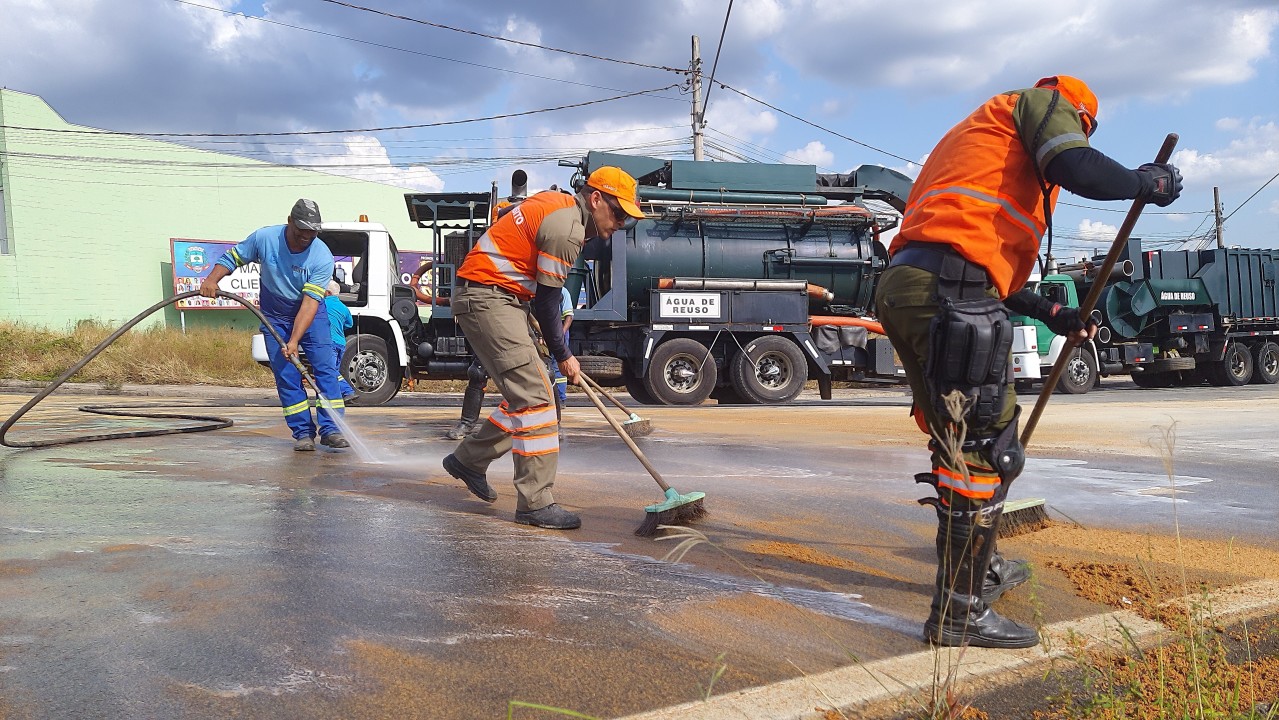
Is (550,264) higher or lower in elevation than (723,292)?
lower

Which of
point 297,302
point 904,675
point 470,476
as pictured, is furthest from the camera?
point 297,302

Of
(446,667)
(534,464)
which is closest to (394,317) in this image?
(534,464)

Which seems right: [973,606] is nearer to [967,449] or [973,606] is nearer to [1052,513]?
[967,449]

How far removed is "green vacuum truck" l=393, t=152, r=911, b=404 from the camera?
12.9 metres

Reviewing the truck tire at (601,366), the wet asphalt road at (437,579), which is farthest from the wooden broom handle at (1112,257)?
the truck tire at (601,366)

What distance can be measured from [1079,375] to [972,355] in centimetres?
1602

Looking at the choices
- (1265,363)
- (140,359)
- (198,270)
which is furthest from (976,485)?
(198,270)

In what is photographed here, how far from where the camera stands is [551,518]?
13.4 feet

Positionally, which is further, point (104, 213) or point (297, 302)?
point (104, 213)

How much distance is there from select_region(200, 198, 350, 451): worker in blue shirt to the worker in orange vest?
255 centimetres

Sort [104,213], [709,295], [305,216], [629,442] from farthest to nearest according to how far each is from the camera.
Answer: [104,213]
[709,295]
[305,216]
[629,442]

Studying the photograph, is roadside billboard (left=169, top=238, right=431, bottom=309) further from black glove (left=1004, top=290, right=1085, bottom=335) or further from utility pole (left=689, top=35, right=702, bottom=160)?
black glove (left=1004, top=290, right=1085, bottom=335)

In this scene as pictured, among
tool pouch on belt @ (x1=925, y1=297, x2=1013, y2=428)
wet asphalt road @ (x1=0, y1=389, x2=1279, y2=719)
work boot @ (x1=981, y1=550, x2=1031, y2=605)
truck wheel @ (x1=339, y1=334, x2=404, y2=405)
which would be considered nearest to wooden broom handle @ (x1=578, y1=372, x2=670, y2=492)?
wet asphalt road @ (x1=0, y1=389, x2=1279, y2=719)

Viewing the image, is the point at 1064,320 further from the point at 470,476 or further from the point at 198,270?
the point at 198,270
